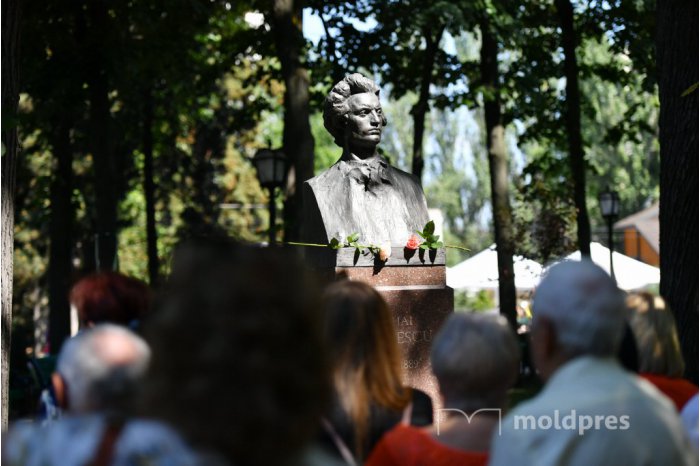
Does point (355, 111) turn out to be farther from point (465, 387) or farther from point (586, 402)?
point (586, 402)

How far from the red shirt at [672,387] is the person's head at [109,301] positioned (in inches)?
72.1

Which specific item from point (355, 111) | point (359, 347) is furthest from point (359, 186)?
point (359, 347)

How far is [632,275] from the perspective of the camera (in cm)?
2086

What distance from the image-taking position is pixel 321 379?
2.30 meters

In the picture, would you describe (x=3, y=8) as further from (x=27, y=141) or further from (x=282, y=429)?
(x=27, y=141)

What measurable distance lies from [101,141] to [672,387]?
15.4 metres

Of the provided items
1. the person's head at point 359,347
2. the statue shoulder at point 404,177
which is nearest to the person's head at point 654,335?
the person's head at point 359,347

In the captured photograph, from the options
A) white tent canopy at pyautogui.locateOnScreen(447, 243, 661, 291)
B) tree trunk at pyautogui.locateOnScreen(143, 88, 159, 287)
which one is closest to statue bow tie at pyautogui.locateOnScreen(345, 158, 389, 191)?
white tent canopy at pyautogui.locateOnScreen(447, 243, 661, 291)

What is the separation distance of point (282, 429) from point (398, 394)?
75.6 inches

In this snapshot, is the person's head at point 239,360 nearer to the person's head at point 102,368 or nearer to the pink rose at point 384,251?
the person's head at point 102,368

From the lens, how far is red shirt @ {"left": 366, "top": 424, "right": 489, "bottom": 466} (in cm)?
352

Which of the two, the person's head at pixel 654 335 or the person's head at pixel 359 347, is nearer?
the person's head at pixel 359 347

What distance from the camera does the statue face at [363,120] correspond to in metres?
9.15

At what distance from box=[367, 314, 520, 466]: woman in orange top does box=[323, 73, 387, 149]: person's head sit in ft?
18.4
